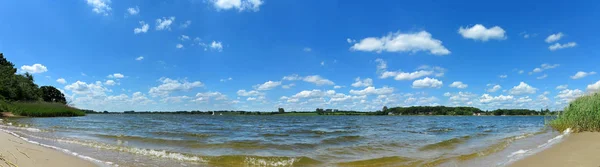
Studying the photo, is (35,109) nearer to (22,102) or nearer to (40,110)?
(40,110)

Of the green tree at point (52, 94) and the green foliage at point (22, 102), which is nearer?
the green foliage at point (22, 102)

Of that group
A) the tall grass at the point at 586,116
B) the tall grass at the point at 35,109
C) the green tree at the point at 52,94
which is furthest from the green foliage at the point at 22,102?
the tall grass at the point at 586,116

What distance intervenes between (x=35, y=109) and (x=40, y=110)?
995 mm

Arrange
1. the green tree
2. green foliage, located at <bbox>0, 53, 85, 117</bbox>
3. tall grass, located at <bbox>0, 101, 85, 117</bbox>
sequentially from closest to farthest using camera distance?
tall grass, located at <bbox>0, 101, 85, 117</bbox>, green foliage, located at <bbox>0, 53, 85, 117</bbox>, the green tree

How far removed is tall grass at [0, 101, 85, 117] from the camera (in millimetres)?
39381

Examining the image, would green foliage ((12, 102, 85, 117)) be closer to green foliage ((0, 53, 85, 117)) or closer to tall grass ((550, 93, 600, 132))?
green foliage ((0, 53, 85, 117))

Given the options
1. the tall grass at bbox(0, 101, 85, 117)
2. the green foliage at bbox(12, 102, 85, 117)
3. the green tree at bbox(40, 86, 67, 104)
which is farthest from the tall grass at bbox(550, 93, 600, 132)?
the green tree at bbox(40, 86, 67, 104)

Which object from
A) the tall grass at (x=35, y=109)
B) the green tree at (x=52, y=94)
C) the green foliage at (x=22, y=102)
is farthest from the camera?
the green tree at (x=52, y=94)

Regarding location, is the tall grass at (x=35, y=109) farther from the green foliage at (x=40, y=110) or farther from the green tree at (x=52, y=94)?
the green tree at (x=52, y=94)

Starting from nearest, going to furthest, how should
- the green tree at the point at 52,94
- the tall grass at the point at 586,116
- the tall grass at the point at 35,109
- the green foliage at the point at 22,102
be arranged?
the tall grass at the point at 586,116
the tall grass at the point at 35,109
the green foliage at the point at 22,102
the green tree at the point at 52,94

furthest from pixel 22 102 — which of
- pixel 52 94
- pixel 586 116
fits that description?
pixel 586 116

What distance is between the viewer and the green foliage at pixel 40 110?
40847 mm

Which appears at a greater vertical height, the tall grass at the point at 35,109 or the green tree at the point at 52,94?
the green tree at the point at 52,94

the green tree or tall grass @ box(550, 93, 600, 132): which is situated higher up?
the green tree
